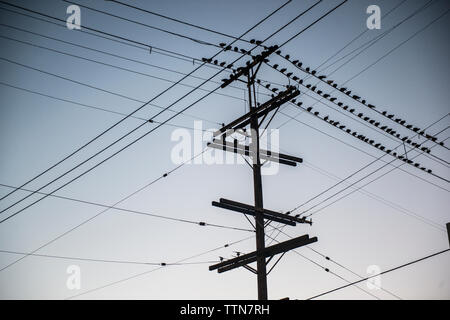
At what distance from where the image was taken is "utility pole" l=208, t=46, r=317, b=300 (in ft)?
37.1

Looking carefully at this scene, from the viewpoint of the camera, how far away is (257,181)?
12867 mm

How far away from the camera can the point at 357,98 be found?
14492 mm

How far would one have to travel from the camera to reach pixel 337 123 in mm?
14047

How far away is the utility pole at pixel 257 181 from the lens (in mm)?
11312
